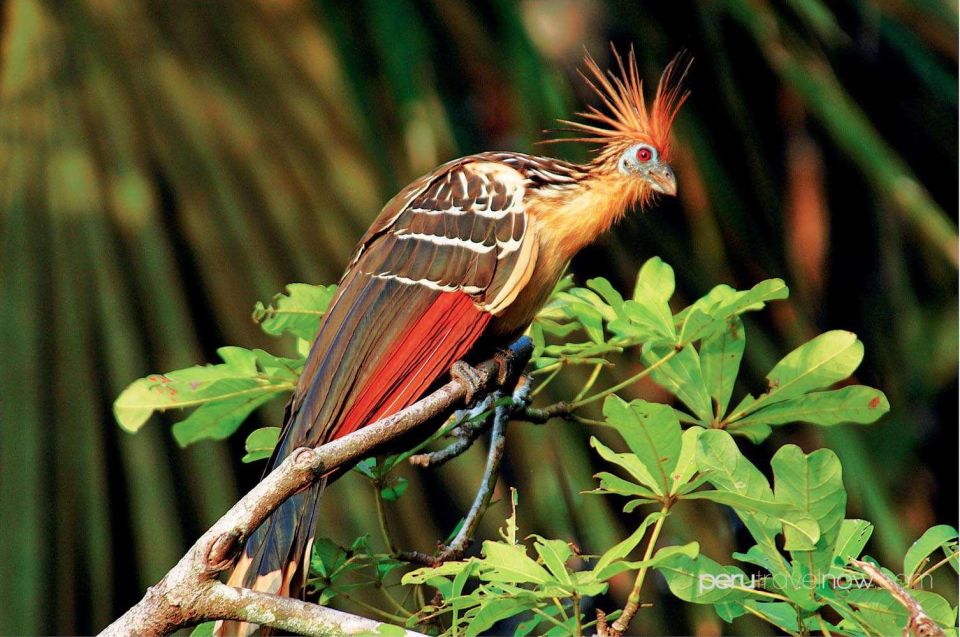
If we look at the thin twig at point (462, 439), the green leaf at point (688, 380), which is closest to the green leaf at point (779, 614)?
the green leaf at point (688, 380)

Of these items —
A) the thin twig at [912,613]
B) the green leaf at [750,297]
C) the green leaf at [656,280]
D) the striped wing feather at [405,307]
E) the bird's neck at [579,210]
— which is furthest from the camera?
the bird's neck at [579,210]

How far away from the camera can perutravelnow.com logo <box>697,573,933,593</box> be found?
87 centimetres

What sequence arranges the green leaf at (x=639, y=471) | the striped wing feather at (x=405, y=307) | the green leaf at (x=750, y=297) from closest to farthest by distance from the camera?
1. the green leaf at (x=639, y=471)
2. the green leaf at (x=750, y=297)
3. the striped wing feather at (x=405, y=307)

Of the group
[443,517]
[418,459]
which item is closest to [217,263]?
[418,459]

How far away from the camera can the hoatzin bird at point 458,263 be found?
4.58 ft

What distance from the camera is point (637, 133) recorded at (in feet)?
5.61

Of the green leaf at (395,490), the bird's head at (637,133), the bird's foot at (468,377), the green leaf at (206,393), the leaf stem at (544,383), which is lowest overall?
the green leaf at (395,490)

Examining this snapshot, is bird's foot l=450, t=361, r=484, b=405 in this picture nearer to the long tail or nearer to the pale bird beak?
the long tail

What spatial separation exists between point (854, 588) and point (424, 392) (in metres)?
0.73

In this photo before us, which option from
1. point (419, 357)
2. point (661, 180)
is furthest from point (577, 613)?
point (661, 180)

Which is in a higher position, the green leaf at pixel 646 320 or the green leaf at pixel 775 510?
the green leaf at pixel 646 320

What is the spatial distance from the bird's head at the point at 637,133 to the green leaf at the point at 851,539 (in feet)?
2.77

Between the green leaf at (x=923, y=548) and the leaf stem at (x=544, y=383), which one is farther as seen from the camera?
the leaf stem at (x=544, y=383)

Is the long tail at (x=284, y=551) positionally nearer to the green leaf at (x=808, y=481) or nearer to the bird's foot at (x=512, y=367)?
the bird's foot at (x=512, y=367)
